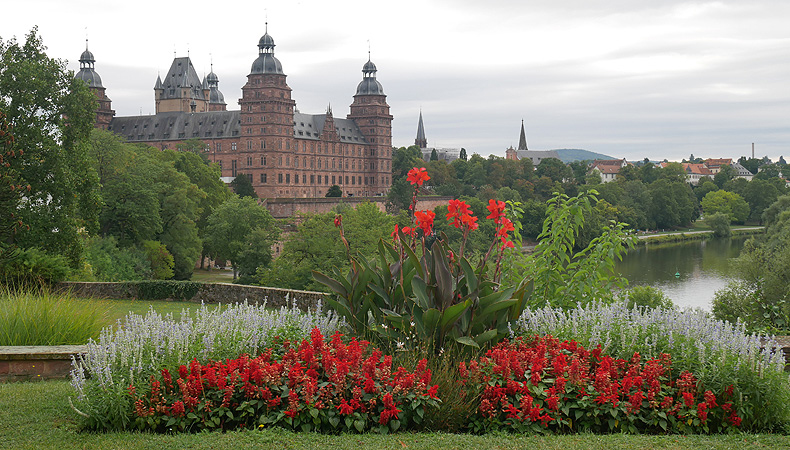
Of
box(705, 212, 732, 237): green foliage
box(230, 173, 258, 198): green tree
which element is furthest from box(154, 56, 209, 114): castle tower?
box(705, 212, 732, 237): green foliage

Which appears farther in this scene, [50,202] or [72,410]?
[50,202]

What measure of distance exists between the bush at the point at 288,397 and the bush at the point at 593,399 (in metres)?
0.51

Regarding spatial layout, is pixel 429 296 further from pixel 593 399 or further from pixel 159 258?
pixel 159 258

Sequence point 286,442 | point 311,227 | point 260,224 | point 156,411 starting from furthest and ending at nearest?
point 260,224 → point 311,227 → point 156,411 → point 286,442

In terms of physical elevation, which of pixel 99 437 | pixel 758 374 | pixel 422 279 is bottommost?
pixel 99 437

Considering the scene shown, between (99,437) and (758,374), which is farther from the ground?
(758,374)

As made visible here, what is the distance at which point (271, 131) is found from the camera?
89938 mm

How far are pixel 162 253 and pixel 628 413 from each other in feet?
131

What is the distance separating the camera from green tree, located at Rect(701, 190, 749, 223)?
91.3m

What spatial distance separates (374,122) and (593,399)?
10174 cm

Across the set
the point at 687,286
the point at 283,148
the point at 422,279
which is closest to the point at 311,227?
the point at 687,286

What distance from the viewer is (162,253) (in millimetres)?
42562

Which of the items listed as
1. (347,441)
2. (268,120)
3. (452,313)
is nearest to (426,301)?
(452,313)

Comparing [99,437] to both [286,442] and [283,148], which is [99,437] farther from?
[283,148]
